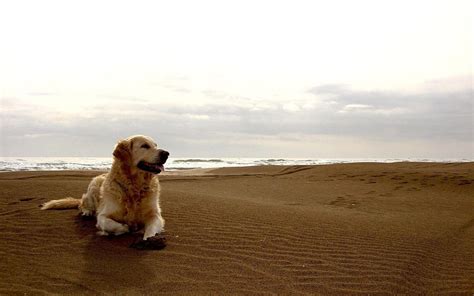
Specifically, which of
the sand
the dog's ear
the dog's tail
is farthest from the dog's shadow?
the dog's tail

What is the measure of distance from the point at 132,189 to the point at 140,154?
547 millimetres

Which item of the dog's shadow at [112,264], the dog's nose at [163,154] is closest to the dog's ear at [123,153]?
the dog's nose at [163,154]

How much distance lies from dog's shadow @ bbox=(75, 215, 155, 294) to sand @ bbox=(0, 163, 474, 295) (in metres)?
0.01

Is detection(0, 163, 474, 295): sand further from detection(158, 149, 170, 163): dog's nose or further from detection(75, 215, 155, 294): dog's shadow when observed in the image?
detection(158, 149, 170, 163): dog's nose

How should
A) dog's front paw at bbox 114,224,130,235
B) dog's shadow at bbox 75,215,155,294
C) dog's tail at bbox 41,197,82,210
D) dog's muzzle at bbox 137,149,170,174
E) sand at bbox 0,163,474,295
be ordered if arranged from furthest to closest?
dog's tail at bbox 41,197,82,210 → dog's muzzle at bbox 137,149,170,174 → dog's front paw at bbox 114,224,130,235 → sand at bbox 0,163,474,295 → dog's shadow at bbox 75,215,155,294

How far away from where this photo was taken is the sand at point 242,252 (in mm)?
4625

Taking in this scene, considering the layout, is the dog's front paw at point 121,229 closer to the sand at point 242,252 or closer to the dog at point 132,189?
the dog at point 132,189

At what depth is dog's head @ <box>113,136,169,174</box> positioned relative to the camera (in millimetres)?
6485

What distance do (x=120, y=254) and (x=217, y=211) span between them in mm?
3047

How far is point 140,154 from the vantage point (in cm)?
652

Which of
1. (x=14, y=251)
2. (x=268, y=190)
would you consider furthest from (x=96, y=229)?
(x=268, y=190)

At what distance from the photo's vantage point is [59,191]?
10312 millimetres

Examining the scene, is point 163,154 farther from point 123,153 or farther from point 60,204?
point 60,204

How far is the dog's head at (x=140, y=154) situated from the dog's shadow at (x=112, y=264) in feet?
3.43
